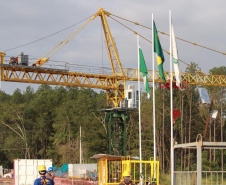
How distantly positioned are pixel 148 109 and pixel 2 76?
28.8 m

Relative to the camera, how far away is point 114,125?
6303cm

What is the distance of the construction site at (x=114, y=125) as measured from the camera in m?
33.2

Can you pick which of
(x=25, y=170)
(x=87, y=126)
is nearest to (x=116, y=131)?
(x=87, y=126)

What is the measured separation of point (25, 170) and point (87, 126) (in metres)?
49.1

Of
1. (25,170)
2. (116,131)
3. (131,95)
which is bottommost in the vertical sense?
(25,170)

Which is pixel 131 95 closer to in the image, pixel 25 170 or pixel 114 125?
pixel 114 125

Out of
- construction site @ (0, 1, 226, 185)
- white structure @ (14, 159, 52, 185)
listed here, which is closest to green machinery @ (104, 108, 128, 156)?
construction site @ (0, 1, 226, 185)

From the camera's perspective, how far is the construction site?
33213 millimetres

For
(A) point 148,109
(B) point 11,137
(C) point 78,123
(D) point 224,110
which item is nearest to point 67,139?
(C) point 78,123

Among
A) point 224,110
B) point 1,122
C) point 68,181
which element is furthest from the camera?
point 1,122

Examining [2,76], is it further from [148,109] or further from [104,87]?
[148,109]

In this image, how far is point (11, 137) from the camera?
95438 millimetres

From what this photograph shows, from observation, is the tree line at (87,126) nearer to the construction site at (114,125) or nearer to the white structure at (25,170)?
the construction site at (114,125)

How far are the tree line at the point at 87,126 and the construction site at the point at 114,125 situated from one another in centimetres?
15
